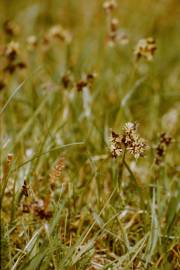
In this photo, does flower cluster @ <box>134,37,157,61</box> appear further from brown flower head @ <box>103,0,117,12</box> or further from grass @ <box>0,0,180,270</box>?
brown flower head @ <box>103,0,117,12</box>

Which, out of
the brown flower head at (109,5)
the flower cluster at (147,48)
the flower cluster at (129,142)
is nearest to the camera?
the flower cluster at (129,142)

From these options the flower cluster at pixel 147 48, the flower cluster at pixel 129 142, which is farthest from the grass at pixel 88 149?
the flower cluster at pixel 147 48

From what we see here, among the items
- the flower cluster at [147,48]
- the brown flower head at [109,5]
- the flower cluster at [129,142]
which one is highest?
the brown flower head at [109,5]

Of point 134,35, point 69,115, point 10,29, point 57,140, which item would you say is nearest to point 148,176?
point 57,140

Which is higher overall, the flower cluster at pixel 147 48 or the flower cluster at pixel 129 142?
the flower cluster at pixel 147 48

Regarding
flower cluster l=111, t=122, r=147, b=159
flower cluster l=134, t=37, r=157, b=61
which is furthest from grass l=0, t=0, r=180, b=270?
flower cluster l=134, t=37, r=157, b=61

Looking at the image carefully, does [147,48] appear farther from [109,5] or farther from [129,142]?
[129,142]

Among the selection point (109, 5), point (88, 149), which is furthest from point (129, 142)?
point (109, 5)

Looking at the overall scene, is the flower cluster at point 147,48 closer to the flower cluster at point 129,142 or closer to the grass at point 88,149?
the grass at point 88,149

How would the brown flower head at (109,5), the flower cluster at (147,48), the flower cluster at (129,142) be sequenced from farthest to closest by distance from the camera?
the brown flower head at (109,5) < the flower cluster at (147,48) < the flower cluster at (129,142)
